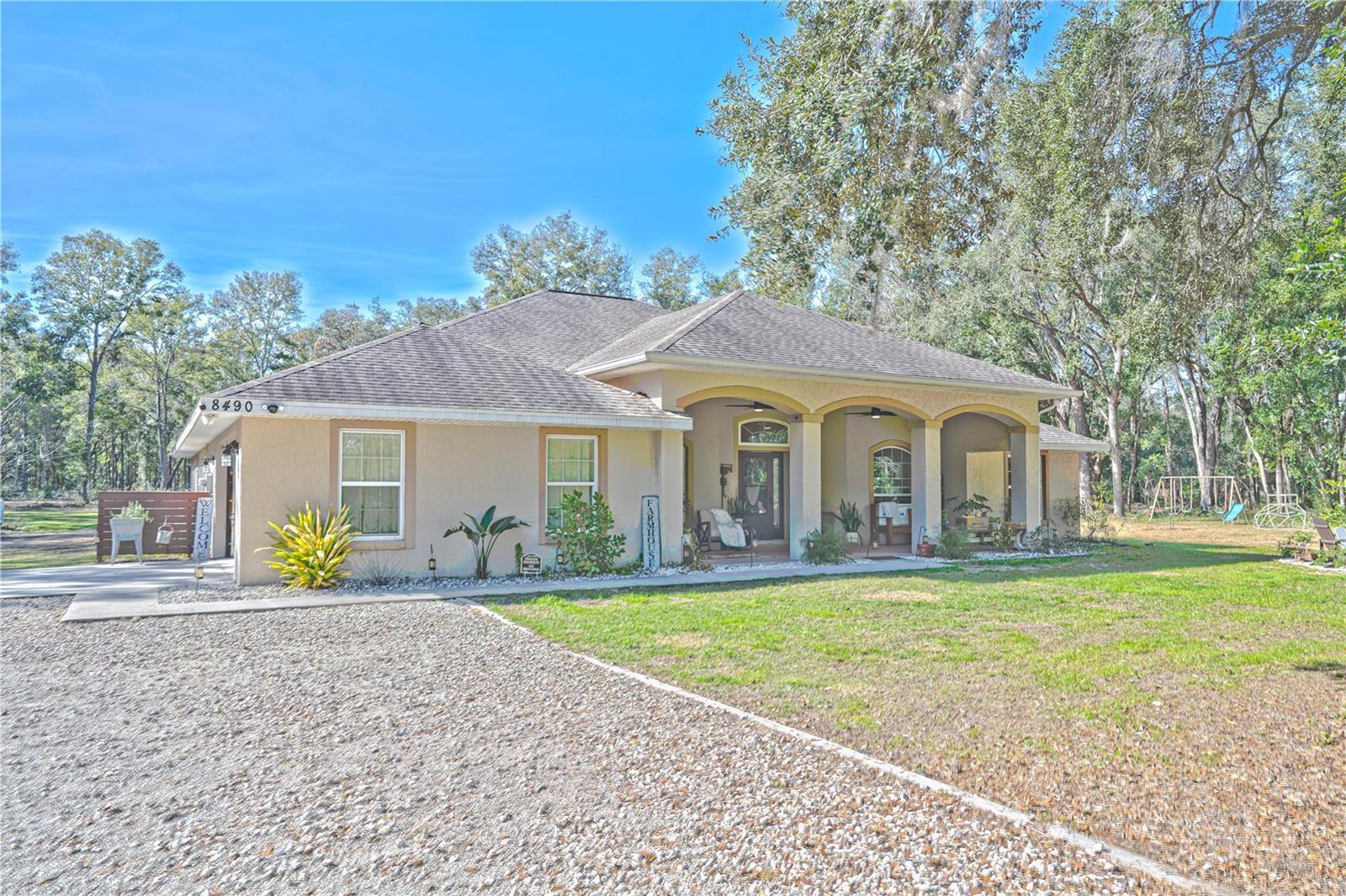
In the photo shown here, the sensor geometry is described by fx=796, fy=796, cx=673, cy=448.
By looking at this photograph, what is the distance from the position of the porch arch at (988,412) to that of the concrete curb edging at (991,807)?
38.6 ft

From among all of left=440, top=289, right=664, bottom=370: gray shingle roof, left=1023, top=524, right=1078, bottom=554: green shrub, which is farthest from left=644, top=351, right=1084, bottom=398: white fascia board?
left=440, top=289, right=664, bottom=370: gray shingle roof

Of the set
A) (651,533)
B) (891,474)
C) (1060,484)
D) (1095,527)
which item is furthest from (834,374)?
(1095,527)

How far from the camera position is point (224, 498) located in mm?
16406

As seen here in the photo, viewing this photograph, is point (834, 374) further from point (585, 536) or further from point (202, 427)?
point (202, 427)

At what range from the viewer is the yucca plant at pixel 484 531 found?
12.4 m

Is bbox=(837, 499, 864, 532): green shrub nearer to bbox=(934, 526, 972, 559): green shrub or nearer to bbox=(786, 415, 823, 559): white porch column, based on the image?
bbox=(934, 526, 972, 559): green shrub

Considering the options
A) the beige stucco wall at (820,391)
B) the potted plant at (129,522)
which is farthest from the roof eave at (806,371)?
the potted plant at (129,522)

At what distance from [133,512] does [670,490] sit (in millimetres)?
10629

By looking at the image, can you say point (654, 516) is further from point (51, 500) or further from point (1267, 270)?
point (51, 500)

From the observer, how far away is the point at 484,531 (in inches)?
487

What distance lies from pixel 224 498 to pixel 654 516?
9376mm

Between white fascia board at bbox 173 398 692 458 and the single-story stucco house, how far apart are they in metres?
0.04

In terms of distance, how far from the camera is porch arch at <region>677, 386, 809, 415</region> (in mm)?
13734

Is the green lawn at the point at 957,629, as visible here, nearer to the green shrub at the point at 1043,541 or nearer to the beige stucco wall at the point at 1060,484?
the green shrub at the point at 1043,541
